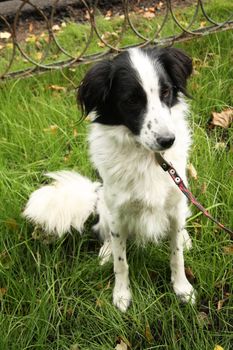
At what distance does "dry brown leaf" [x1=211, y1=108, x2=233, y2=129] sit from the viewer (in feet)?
10.5

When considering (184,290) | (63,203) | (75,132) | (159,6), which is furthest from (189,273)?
(159,6)

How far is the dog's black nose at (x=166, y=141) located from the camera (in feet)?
6.03

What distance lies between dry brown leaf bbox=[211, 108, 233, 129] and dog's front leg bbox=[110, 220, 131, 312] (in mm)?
1267

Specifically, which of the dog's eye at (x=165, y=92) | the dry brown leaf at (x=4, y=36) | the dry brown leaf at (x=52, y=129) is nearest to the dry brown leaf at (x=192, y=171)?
the dog's eye at (x=165, y=92)

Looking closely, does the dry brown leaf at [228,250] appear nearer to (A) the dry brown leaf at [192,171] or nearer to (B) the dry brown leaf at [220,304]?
(B) the dry brown leaf at [220,304]

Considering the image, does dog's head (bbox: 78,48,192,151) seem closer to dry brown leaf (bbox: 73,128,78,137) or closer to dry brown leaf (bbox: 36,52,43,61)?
dry brown leaf (bbox: 73,128,78,137)

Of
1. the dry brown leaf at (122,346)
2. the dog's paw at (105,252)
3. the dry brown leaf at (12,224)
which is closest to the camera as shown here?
the dry brown leaf at (122,346)

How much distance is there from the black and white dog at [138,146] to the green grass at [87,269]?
10cm

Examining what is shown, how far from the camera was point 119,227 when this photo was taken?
7.43 feet

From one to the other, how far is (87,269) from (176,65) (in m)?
1.11

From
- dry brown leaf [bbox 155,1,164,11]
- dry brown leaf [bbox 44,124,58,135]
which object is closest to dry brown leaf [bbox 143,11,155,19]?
dry brown leaf [bbox 155,1,164,11]

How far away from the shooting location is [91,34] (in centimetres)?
367

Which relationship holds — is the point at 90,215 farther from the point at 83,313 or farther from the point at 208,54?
the point at 208,54

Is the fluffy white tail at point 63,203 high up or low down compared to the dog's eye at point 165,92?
down
